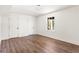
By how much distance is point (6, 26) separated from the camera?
228 centimetres

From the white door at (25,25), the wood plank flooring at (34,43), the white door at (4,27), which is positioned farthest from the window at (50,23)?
the white door at (4,27)

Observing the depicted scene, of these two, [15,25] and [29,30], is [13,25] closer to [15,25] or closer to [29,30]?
[15,25]

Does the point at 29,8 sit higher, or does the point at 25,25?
the point at 29,8

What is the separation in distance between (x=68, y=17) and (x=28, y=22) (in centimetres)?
155

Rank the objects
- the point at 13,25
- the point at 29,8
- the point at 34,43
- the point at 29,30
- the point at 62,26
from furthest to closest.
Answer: the point at 62,26 → the point at 34,43 → the point at 29,30 → the point at 13,25 → the point at 29,8

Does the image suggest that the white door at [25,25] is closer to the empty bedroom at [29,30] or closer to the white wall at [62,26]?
the empty bedroom at [29,30]

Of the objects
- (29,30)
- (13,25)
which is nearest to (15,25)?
(13,25)

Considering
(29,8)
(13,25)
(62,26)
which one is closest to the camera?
(29,8)

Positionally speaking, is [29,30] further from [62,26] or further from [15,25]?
[62,26]

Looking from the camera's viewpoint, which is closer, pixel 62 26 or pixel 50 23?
pixel 50 23

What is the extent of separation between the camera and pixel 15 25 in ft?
7.14

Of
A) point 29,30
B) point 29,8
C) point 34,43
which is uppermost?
point 29,8
